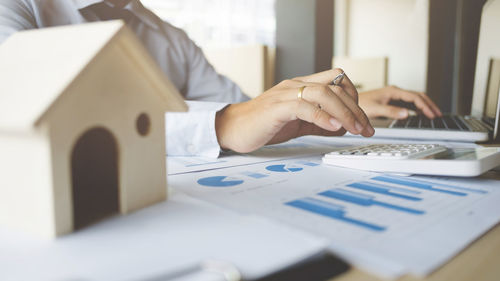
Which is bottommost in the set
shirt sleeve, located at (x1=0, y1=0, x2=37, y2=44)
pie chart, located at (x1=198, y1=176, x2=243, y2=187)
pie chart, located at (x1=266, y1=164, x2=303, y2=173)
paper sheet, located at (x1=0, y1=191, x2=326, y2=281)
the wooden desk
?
pie chart, located at (x1=266, y1=164, x2=303, y2=173)

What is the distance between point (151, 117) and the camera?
343 millimetres

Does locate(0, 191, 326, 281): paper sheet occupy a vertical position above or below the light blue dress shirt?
below

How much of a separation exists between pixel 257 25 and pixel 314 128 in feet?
7.13

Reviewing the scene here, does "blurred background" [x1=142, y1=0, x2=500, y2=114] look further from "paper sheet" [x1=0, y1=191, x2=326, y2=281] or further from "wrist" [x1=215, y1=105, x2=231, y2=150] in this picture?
"paper sheet" [x1=0, y1=191, x2=326, y2=281]

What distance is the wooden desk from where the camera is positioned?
22 centimetres

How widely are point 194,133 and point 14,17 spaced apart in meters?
0.48

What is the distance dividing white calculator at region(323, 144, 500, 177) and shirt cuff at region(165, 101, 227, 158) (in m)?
0.23

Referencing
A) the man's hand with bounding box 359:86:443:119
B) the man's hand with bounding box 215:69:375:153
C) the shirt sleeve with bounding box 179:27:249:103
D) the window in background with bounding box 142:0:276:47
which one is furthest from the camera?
the window in background with bounding box 142:0:276:47

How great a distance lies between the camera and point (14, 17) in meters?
0.76

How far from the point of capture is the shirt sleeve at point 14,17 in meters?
0.72

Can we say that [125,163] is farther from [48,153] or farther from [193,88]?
[193,88]

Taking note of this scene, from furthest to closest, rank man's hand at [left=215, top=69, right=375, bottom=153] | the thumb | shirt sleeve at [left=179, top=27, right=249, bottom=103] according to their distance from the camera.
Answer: shirt sleeve at [left=179, top=27, right=249, bottom=103]
the thumb
man's hand at [left=215, top=69, right=375, bottom=153]

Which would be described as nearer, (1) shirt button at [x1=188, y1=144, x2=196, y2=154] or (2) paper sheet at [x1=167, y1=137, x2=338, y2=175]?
(2) paper sheet at [x1=167, y1=137, x2=338, y2=175]

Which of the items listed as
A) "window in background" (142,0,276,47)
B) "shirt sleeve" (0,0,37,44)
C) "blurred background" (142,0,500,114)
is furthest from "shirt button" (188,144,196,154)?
"window in background" (142,0,276,47)
